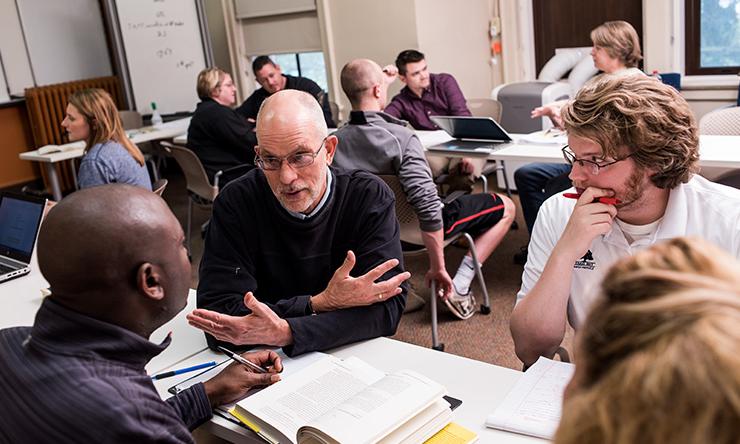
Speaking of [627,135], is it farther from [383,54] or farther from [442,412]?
[383,54]

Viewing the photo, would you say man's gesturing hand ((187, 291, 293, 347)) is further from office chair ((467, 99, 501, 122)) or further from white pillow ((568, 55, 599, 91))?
white pillow ((568, 55, 599, 91))

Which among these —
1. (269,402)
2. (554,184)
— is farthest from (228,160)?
(269,402)

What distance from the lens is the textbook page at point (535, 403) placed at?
1.44m

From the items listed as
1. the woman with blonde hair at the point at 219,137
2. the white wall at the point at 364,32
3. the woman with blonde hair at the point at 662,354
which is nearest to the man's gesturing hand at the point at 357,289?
the woman with blonde hair at the point at 662,354

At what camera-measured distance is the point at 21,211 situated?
9.37 ft

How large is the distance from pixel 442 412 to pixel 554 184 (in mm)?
2293

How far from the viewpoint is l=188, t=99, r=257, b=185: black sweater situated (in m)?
5.06

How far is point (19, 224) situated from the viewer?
9.49 ft

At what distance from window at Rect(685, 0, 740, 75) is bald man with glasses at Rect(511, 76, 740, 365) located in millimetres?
4113

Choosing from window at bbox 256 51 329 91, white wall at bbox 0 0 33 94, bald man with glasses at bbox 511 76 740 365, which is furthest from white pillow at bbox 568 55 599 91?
white wall at bbox 0 0 33 94

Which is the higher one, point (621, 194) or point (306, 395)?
point (621, 194)

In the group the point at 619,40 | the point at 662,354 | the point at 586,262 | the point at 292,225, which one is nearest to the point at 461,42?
the point at 619,40

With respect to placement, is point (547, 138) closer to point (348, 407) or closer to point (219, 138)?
point (219, 138)

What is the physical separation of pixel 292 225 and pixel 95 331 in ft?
3.11
